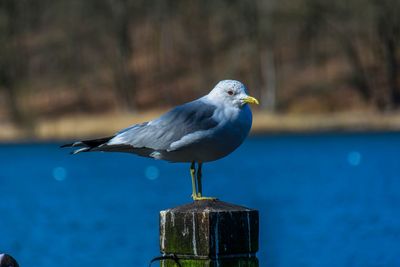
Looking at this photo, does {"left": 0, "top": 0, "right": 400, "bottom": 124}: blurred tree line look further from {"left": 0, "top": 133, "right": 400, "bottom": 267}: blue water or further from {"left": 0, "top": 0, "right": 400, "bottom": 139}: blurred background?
{"left": 0, "top": 133, "right": 400, "bottom": 267}: blue water

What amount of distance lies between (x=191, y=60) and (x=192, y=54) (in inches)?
40.7

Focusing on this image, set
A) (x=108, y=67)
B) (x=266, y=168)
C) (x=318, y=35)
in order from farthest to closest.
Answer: (x=108, y=67) → (x=318, y=35) → (x=266, y=168)

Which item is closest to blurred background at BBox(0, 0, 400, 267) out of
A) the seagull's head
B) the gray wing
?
the gray wing

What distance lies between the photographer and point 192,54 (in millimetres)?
59656

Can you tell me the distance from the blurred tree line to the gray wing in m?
41.2

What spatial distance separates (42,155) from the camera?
→ 48.2 meters

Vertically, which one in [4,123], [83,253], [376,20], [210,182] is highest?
[376,20]

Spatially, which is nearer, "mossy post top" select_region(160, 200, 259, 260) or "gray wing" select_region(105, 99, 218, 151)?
"mossy post top" select_region(160, 200, 259, 260)

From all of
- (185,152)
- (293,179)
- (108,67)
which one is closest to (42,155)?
(108,67)

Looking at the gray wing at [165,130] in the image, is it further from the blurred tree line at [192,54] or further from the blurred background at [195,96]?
the blurred tree line at [192,54]

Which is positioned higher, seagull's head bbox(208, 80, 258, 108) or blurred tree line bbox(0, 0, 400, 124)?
blurred tree line bbox(0, 0, 400, 124)

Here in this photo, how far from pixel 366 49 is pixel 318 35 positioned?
2.88m

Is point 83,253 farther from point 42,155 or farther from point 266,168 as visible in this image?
point 42,155

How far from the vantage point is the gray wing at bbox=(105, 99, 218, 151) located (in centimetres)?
654
